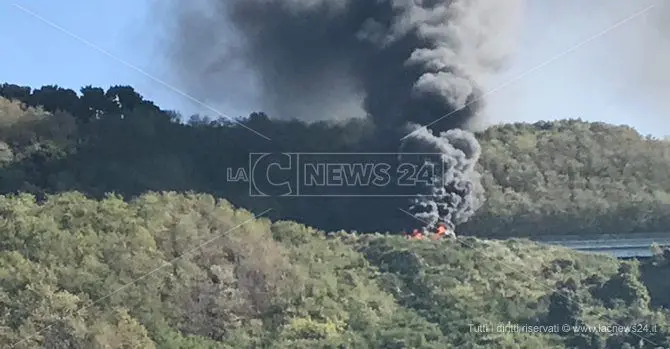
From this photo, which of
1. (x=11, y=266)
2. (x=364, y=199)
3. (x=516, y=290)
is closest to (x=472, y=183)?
(x=364, y=199)

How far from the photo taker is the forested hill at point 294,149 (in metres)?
55.8

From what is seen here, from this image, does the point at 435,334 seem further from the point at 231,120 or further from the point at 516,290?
the point at 231,120

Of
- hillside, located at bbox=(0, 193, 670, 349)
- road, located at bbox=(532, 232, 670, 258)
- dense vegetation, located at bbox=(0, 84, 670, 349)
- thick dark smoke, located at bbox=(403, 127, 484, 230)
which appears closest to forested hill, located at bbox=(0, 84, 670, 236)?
dense vegetation, located at bbox=(0, 84, 670, 349)

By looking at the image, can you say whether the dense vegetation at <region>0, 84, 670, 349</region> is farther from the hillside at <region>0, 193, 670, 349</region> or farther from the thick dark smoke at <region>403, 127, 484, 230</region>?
the thick dark smoke at <region>403, 127, 484, 230</region>

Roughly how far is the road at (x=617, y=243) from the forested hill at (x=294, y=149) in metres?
1.52

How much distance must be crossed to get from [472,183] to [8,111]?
22.1m

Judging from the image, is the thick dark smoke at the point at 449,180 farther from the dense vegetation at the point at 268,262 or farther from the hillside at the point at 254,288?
the hillside at the point at 254,288

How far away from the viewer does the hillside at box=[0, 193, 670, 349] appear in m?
35.4

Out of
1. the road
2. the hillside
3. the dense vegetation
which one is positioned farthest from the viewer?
the road

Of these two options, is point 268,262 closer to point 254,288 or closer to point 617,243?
point 254,288

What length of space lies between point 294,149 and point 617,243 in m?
16.8

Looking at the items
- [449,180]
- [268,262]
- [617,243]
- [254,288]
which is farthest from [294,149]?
[254,288]

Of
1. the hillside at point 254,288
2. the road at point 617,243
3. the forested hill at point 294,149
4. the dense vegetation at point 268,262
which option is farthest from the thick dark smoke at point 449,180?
the hillside at point 254,288

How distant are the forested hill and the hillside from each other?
31.1 ft
